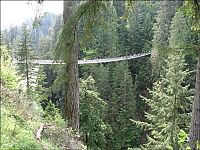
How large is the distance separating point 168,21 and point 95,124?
26.2 meters

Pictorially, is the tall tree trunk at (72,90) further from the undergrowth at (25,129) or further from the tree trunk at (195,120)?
the tree trunk at (195,120)

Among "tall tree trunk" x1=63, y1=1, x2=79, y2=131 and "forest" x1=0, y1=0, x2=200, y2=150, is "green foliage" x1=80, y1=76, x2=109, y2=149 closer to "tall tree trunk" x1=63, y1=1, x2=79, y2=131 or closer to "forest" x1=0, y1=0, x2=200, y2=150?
"forest" x1=0, y1=0, x2=200, y2=150

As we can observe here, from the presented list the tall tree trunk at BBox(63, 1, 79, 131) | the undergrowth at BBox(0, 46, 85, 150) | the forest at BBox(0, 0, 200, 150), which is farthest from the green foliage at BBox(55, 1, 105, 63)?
the tall tree trunk at BBox(63, 1, 79, 131)

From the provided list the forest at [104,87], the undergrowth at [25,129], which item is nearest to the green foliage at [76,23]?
the forest at [104,87]

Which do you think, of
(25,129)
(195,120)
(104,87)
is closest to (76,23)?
(25,129)

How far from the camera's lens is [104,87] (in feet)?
135

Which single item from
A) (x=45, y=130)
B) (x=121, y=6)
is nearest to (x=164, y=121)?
(x=45, y=130)

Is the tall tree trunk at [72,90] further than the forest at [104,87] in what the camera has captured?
Yes

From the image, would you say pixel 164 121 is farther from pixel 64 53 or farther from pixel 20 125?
pixel 64 53

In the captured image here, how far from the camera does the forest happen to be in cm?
A: 364

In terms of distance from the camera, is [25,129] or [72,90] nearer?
[25,129]

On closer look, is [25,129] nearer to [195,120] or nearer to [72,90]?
[72,90]

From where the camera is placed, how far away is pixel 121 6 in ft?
180

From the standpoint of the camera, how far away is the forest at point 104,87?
11.9ft
